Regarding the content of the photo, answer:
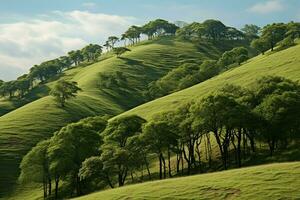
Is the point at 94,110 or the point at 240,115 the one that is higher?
the point at 94,110

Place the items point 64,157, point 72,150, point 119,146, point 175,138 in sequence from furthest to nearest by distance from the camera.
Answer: point 72,150 < point 64,157 < point 119,146 < point 175,138

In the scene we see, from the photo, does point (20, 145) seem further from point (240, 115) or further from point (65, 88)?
point (240, 115)

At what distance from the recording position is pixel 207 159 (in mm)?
88438

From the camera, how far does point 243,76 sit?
488ft

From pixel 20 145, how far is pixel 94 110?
163ft

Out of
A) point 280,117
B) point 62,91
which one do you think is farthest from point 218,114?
point 62,91

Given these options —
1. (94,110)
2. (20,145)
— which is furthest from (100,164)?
(94,110)

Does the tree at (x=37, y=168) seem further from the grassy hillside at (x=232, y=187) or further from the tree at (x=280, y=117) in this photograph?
the tree at (x=280, y=117)

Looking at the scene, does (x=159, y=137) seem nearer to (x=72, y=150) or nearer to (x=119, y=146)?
(x=119, y=146)

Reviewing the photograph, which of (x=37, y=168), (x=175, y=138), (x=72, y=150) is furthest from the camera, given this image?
(x=37, y=168)

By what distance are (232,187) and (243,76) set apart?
107793 millimetres

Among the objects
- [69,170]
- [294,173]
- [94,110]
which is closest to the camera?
[294,173]

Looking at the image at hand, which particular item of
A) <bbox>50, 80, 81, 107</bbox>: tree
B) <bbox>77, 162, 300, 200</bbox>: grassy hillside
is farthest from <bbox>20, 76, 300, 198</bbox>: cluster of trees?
<bbox>50, 80, 81, 107</bbox>: tree

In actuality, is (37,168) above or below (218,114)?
below
